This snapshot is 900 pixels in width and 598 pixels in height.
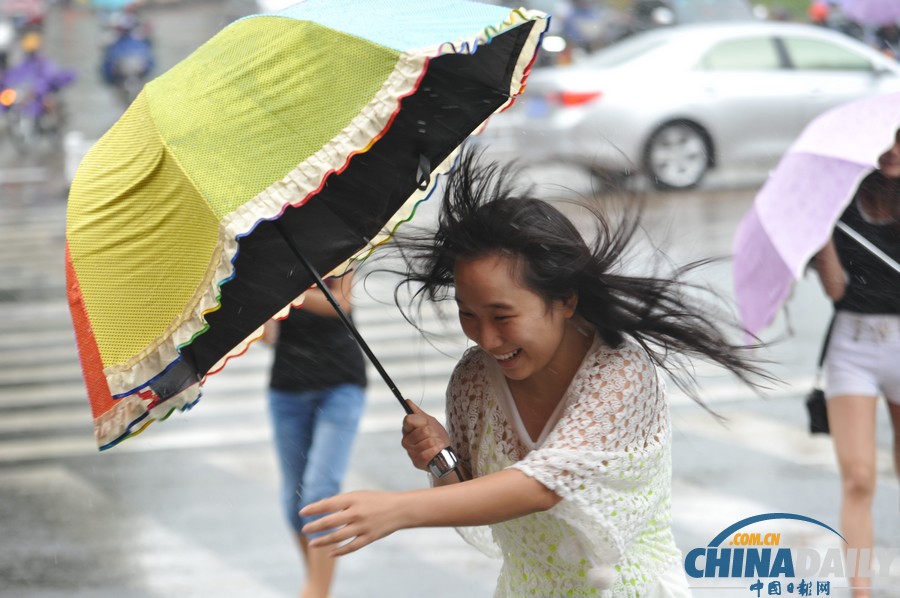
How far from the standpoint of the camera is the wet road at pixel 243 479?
5453mm

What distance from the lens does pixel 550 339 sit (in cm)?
246

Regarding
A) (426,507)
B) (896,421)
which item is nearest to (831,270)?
(896,421)

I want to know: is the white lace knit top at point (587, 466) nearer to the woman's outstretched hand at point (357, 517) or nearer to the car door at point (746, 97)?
the woman's outstretched hand at point (357, 517)

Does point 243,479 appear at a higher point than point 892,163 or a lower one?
lower

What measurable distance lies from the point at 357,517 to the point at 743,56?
12.4 metres

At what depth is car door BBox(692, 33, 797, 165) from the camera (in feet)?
43.8

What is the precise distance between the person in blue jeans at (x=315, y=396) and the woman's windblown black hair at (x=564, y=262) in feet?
6.11

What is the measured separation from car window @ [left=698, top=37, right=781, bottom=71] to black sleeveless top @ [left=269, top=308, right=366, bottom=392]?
10.0 meters

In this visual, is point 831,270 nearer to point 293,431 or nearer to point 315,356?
point 315,356

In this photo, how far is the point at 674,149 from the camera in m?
13.7

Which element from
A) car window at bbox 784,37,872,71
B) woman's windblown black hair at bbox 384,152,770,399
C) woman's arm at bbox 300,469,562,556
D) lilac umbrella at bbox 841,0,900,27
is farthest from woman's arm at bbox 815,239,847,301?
car window at bbox 784,37,872,71

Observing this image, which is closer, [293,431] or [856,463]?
[856,463]

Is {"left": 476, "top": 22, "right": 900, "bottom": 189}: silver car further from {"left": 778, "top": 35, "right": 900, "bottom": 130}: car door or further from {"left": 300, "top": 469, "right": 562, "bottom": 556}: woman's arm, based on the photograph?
{"left": 300, "top": 469, "right": 562, "bottom": 556}: woman's arm

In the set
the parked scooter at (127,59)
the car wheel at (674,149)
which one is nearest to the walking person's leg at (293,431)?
the car wheel at (674,149)
